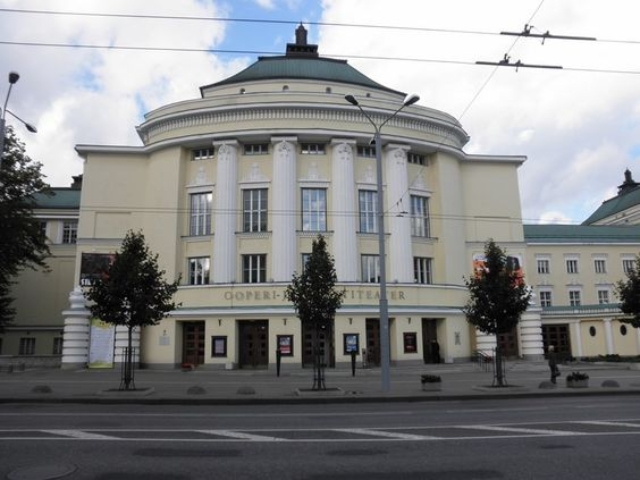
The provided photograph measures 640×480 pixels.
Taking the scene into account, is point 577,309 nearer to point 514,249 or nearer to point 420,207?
point 514,249

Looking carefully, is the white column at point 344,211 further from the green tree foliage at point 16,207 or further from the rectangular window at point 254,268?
the green tree foliage at point 16,207

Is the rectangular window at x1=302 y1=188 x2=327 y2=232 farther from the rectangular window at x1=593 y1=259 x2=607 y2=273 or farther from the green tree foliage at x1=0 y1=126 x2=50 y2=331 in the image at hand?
the rectangular window at x1=593 y1=259 x2=607 y2=273

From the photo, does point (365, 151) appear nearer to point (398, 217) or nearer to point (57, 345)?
point (398, 217)

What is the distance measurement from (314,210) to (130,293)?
1821 cm

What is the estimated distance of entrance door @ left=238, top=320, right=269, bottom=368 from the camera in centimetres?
3675

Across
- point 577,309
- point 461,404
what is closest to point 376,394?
point 461,404

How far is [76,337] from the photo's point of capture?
125 ft

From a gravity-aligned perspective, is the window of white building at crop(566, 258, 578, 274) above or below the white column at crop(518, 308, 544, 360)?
above

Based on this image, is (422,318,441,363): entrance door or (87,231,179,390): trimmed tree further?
(422,318,441,363): entrance door

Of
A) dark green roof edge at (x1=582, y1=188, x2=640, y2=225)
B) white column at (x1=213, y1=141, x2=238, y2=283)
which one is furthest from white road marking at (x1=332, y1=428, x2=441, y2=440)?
dark green roof edge at (x1=582, y1=188, x2=640, y2=225)

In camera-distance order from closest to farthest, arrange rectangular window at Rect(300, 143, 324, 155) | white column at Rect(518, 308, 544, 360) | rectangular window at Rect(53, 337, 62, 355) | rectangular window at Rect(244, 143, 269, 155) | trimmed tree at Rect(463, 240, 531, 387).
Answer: trimmed tree at Rect(463, 240, 531, 387) → rectangular window at Rect(300, 143, 324, 155) → rectangular window at Rect(244, 143, 269, 155) → white column at Rect(518, 308, 544, 360) → rectangular window at Rect(53, 337, 62, 355)

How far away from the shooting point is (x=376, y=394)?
19.8 meters

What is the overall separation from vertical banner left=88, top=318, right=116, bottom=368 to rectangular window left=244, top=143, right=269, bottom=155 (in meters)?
15.1

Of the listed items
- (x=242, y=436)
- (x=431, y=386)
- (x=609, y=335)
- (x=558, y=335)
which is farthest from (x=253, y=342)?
(x=609, y=335)
